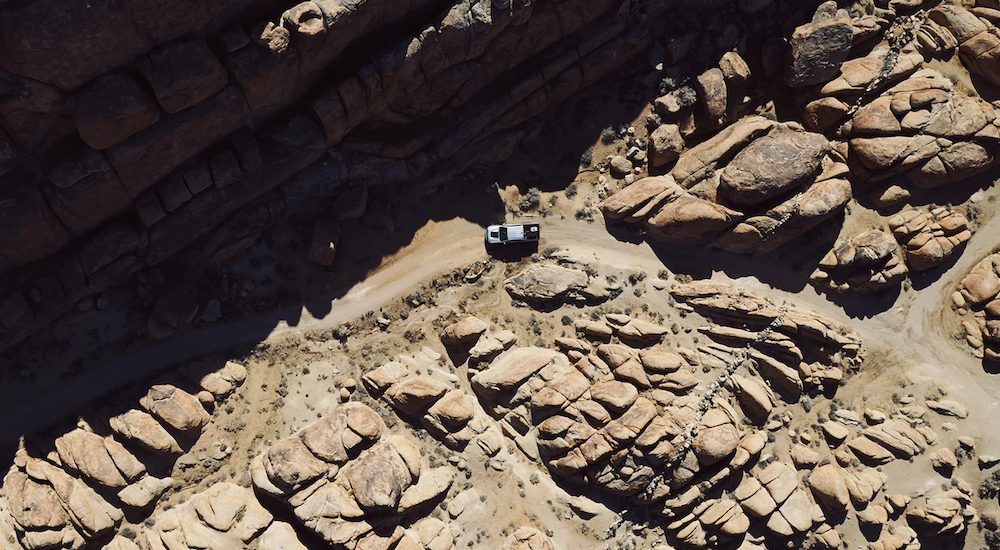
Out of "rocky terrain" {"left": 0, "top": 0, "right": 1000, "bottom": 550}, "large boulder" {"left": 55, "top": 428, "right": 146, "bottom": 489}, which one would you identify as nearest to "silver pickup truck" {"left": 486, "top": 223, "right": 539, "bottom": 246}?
"rocky terrain" {"left": 0, "top": 0, "right": 1000, "bottom": 550}

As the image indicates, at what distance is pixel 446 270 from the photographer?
36.5m

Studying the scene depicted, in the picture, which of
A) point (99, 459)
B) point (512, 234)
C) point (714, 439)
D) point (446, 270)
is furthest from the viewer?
point (446, 270)

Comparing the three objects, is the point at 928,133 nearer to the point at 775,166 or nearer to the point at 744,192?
the point at 775,166

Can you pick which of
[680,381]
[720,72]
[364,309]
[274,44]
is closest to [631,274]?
[680,381]

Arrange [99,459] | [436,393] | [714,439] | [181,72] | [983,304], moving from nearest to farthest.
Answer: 1. [181,72]
2. [99,459]
3. [714,439]
4. [436,393]
5. [983,304]

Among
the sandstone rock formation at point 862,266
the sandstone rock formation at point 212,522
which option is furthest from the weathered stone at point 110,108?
the sandstone rock formation at point 862,266

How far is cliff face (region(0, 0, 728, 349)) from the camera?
23906 mm

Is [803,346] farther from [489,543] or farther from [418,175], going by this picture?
[418,175]

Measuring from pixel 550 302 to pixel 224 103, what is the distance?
2233 cm

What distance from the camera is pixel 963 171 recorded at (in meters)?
32.7

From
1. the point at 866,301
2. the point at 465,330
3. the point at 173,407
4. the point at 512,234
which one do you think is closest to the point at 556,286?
the point at 512,234

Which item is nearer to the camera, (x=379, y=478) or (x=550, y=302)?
(x=379, y=478)

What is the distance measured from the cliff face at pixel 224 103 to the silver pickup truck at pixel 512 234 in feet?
17.1

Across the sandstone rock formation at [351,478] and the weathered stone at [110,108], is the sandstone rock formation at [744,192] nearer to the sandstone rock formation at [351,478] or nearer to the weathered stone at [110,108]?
the sandstone rock formation at [351,478]
